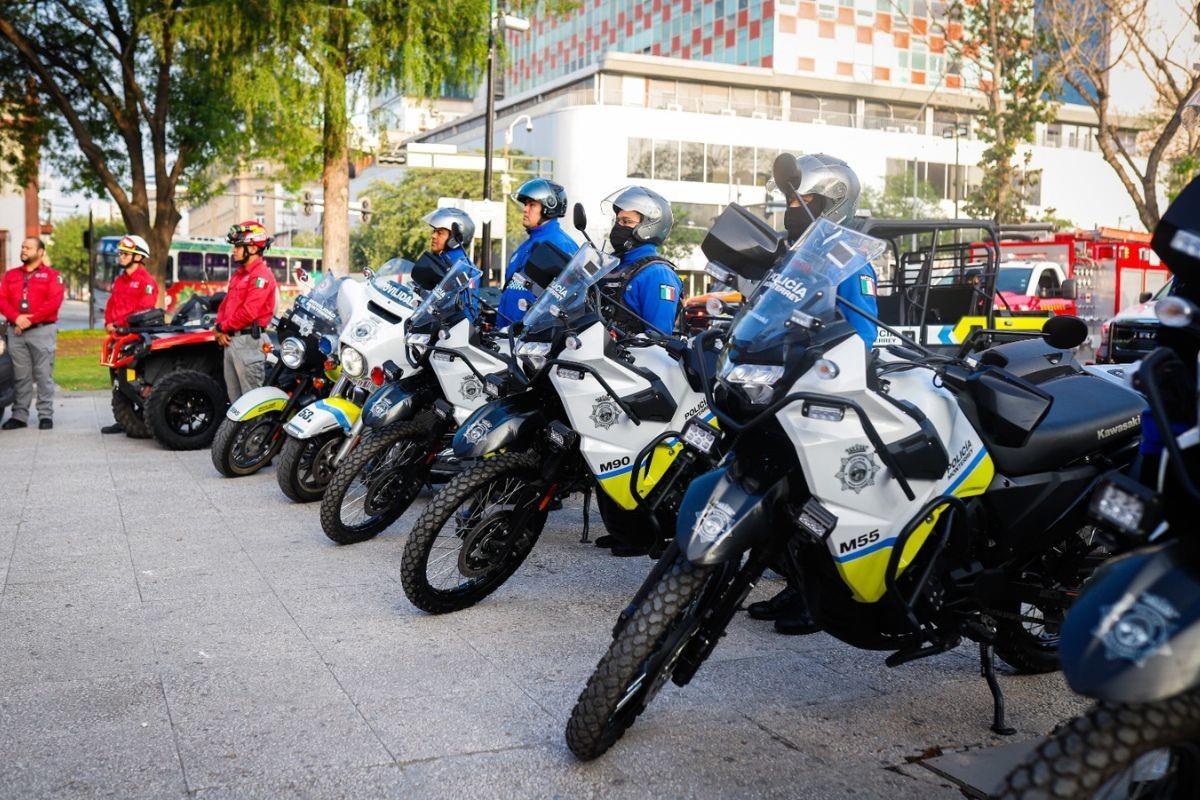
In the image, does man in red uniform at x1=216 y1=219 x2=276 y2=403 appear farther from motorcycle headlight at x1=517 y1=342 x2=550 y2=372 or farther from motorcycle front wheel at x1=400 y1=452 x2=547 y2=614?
motorcycle front wheel at x1=400 y1=452 x2=547 y2=614

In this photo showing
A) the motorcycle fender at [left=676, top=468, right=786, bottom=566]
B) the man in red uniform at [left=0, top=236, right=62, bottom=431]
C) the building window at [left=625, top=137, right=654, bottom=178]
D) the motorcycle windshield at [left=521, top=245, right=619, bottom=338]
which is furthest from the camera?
the building window at [left=625, top=137, right=654, bottom=178]

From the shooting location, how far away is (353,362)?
7.36 m

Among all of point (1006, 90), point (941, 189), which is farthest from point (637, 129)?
point (1006, 90)

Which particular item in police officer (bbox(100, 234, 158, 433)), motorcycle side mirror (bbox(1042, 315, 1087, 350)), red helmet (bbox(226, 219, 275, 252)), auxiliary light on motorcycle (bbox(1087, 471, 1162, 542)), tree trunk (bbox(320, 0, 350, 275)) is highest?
tree trunk (bbox(320, 0, 350, 275))

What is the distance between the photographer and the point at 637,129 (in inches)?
2210

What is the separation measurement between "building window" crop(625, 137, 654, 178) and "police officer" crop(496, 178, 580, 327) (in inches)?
1931

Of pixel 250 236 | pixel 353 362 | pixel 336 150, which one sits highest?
pixel 336 150

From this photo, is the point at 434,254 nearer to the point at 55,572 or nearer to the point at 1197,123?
the point at 55,572

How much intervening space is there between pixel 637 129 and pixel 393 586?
171 feet

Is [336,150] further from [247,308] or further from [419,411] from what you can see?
[419,411]

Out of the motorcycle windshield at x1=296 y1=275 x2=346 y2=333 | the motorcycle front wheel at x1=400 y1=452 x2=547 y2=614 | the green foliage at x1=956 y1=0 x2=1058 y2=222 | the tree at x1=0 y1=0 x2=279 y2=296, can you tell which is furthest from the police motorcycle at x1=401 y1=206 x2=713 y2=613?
the green foliage at x1=956 y1=0 x2=1058 y2=222

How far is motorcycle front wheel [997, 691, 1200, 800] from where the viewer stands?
7.14 ft

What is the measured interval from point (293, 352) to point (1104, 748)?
7001 millimetres

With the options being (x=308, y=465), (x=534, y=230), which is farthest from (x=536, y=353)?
(x=308, y=465)
